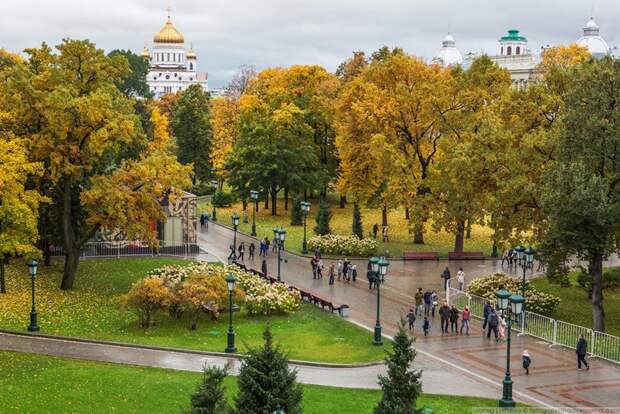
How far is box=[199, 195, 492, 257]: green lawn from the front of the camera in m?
59.6

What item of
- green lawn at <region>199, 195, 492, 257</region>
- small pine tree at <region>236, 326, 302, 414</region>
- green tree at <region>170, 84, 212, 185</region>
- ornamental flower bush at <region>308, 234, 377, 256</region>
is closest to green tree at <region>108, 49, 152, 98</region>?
green tree at <region>170, 84, 212, 185</region>

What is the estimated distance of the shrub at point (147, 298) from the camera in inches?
1459

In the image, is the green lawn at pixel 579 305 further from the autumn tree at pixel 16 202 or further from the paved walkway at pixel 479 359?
the autumn tree at pixel 16 202

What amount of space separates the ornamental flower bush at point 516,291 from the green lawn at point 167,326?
8118mm

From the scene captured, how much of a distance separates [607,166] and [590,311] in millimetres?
8861

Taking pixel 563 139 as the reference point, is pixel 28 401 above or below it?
below

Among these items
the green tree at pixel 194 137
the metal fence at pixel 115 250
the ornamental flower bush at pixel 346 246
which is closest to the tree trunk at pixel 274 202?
the ornamental flower bush at pixel 346 246

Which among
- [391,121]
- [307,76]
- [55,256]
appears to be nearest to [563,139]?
[391,121]

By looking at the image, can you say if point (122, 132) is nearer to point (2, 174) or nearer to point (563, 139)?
point (2, 174)

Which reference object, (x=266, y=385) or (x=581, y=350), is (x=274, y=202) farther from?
(x=266, y=385)

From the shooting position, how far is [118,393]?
27938 mm

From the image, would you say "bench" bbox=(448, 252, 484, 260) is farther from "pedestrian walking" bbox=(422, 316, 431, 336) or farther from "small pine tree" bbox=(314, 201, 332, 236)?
"pedestrian walking" bbox=(422, 316, 431, 336)

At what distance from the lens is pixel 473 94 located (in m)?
55.0

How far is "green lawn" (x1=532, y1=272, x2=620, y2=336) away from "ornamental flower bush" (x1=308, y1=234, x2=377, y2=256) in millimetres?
10905
